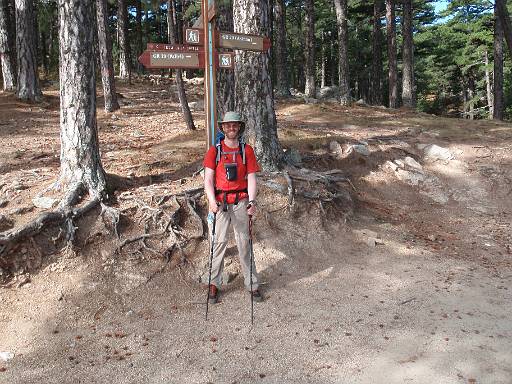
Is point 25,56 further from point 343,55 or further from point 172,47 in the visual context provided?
point 343,55

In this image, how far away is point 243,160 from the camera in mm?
5207

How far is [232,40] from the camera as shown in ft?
20.0

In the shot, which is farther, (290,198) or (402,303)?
(290,198)

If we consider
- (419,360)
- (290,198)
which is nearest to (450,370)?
(419,360)

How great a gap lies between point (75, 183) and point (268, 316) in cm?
338

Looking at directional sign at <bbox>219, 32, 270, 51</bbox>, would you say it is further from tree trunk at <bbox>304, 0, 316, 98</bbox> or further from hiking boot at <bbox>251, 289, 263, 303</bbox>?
tree trunk at <bbox>304, 0, 316, 98</bbox>

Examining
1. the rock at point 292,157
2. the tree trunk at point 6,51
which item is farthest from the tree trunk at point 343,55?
the tree trunk at point 6,51

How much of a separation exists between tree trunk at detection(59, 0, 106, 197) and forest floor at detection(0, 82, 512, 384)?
0.63m

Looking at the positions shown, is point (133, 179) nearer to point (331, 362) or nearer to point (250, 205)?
point (250, 205)

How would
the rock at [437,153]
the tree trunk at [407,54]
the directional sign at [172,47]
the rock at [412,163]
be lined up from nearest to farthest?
the directional sign at [172,47], the rock at [412,163], the rock at [437,153], the tree trunk at [407,54]

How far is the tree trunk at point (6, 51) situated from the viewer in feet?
51.8

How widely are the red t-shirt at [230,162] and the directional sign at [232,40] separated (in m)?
1.69

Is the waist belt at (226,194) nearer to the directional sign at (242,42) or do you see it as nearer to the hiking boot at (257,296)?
the hiking boot at (257,296)

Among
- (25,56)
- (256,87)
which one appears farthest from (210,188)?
(25,56)
